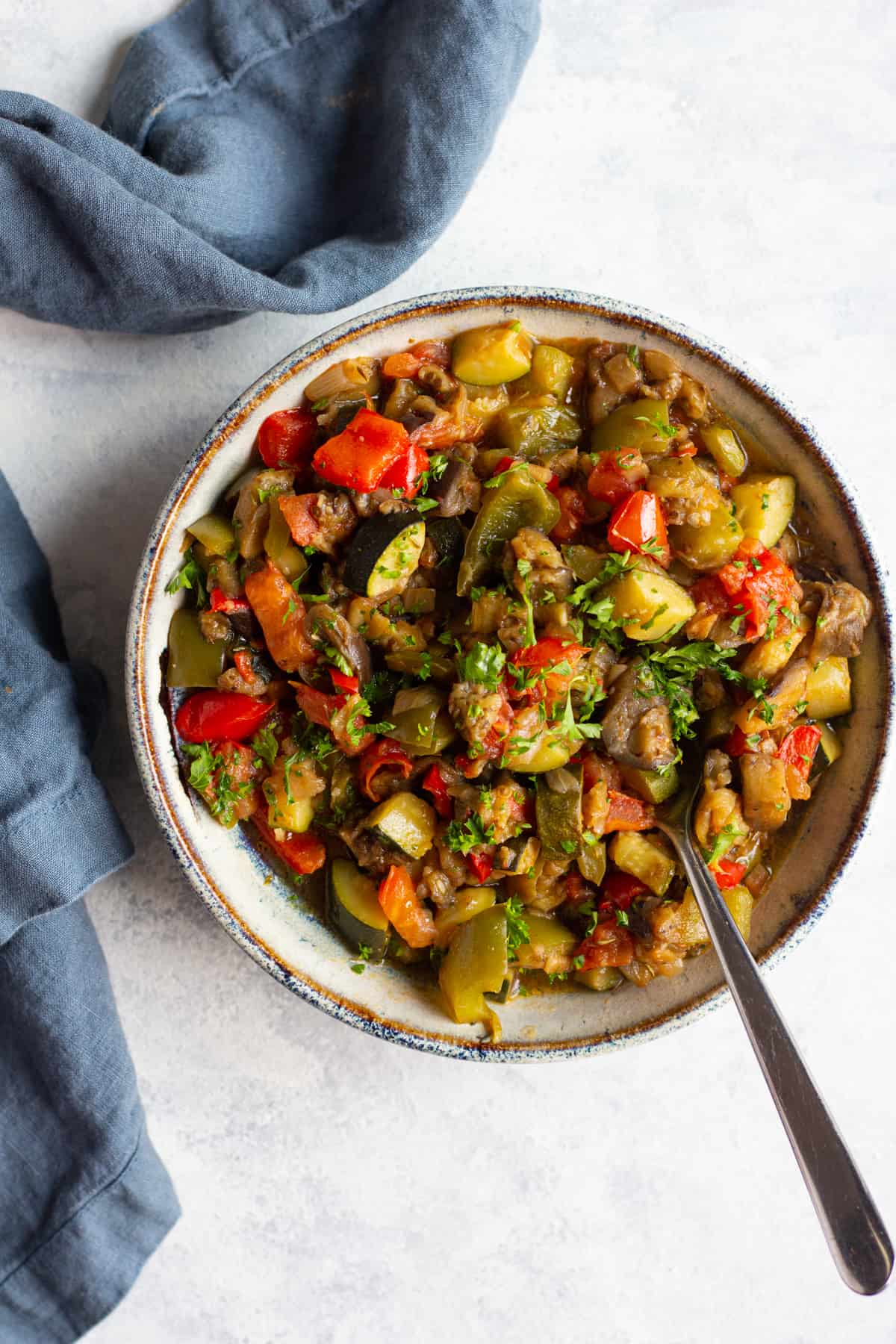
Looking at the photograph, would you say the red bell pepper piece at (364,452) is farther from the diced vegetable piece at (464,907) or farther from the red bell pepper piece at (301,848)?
the diced vegetable piece at (464,907)

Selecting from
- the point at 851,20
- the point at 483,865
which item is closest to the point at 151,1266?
the point at 483,865

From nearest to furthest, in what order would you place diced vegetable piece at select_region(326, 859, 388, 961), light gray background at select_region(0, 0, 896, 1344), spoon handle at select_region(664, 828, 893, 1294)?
spoon handle at select_region(664, 828, 893, 1294) < diced vegetable piece at select_region(326, 859, 388, 961) < light gray background at select_region(0, 0, 896, 1344)

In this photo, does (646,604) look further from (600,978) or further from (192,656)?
(192,656)

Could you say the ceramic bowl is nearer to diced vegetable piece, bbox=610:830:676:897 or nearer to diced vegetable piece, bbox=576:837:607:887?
diced vegetable piece, bbox=610:830:676:897

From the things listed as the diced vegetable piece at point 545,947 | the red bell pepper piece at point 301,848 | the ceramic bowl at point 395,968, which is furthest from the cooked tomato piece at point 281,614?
the diced vegetable piece at point 545,947

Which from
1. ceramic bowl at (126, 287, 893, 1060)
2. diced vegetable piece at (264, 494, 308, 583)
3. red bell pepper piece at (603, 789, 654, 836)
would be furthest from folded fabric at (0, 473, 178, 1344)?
red bell pepper piece at (603, 789, 654, 836)

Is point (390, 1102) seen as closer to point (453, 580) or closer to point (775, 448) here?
point (453, 580)
